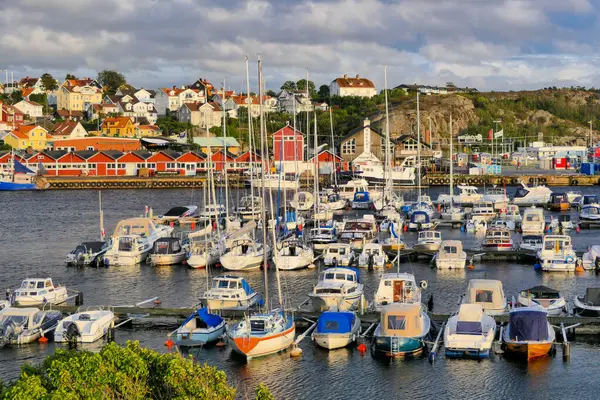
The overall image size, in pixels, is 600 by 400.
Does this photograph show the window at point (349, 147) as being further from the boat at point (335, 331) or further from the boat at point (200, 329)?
the boat at point (335, 331)

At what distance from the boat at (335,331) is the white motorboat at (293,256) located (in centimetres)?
1355

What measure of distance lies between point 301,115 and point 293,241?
94205 mm

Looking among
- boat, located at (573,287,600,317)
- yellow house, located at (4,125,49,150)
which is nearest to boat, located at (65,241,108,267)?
boat, located at (573,287,600,317)

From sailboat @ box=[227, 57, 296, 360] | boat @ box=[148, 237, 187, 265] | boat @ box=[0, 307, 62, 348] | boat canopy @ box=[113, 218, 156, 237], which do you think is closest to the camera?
sailboat @ box=[227, 57, 296, 360]

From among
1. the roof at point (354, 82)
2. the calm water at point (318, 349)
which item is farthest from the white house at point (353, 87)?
the calm water at point (318, 349)

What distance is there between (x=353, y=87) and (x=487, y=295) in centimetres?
14715

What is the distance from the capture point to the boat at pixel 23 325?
96.6 feet

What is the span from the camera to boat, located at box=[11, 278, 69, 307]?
34531 millimetres

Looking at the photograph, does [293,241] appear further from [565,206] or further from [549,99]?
[549,99]

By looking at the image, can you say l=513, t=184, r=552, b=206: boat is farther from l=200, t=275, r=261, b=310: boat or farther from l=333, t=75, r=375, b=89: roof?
l=333, t=75, r=375, b=89: roof

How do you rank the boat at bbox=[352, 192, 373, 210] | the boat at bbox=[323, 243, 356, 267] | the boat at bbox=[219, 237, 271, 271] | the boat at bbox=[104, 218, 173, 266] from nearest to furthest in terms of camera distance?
→ the boat at bbox=[219, 237, 271, 271] → the boat at bbox=[323, 243, 356, 267] → the boat at bbox=[104, 218, 173, 266] → the boat at bbox=[352, 192, 373, 210]

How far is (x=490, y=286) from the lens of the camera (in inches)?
1244

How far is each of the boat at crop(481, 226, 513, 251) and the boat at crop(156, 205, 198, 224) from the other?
25580 mm

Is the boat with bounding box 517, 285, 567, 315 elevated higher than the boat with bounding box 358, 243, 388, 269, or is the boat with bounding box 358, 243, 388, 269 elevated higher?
the boat with bounding box 358, 243, 388, 269
